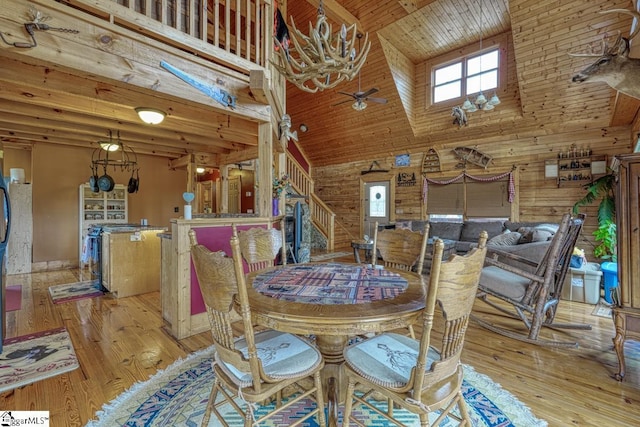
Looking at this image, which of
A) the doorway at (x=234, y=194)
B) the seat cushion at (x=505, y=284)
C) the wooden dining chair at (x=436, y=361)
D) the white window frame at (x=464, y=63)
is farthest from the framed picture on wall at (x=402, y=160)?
the wooden dining chair at (x=436, y=361)

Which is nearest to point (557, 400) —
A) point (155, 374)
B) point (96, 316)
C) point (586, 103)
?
point (155, 374)

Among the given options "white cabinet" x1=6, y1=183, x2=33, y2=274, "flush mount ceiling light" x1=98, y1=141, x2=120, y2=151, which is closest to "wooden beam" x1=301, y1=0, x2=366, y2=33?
"flush mount ceiling light" x1=98, y1=141, x2=120, y2=151

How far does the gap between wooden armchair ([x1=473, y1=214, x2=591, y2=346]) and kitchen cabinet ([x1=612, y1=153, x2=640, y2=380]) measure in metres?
0.53

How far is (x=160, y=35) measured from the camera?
2492 millimetres

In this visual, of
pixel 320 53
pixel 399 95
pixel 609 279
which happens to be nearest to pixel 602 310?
pixel 609 279

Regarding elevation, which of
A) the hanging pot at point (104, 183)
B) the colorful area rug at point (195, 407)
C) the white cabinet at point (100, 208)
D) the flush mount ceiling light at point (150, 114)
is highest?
the flush mount ceiling light at point (150, 114)

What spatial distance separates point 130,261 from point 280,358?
3.61m

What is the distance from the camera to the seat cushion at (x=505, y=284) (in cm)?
271

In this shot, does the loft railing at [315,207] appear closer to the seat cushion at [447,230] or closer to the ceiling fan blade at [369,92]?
the seat cushion at [447,230]

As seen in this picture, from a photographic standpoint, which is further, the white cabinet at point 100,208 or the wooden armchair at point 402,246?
the white cabinet at point 100,208

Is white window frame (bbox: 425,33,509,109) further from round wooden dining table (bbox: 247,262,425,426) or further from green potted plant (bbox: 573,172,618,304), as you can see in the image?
round wooden dining table (bbox: 247,262,425,426)

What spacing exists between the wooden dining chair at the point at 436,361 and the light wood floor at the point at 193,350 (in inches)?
39.4

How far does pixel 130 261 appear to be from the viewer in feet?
13.2

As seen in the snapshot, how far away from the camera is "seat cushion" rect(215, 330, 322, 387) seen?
1.26 meters
